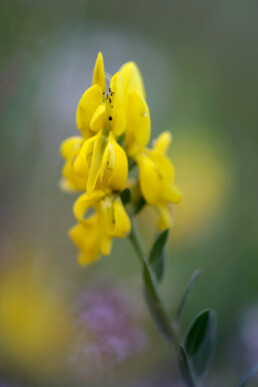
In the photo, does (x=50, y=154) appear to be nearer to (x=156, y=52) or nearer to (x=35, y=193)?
(x=35, y=193)

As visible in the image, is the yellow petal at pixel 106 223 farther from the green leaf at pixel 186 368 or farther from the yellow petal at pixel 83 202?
the green leaf at pixel 186 368

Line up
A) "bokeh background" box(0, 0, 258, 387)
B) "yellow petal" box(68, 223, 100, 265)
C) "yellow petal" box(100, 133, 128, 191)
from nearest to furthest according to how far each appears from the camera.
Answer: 1. "yellow petal" box(100, 133, 128, 191)
2. "yellow petal" box(68, 223, 100, 265)
3. "bokeh background" box(0, 0, 258, 387)

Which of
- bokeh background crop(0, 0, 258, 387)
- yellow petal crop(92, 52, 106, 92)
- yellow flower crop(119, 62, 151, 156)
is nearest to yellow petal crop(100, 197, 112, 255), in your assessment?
yellow flower crop(119, 62, 151, 156)

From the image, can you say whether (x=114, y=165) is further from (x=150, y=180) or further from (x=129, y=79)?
(x=129, y=79)

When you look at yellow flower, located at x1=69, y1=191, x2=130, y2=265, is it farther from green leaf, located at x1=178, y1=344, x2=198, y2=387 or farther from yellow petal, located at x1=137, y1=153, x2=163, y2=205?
green leaf, located at x1=178, y1=344, x2=198, y2=387

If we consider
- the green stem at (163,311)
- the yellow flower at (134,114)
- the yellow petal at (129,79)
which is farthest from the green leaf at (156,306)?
the yellow petal at (129,79)

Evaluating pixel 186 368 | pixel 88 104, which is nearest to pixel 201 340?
pixel 186 368

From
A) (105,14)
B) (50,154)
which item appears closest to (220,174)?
(50,154)
